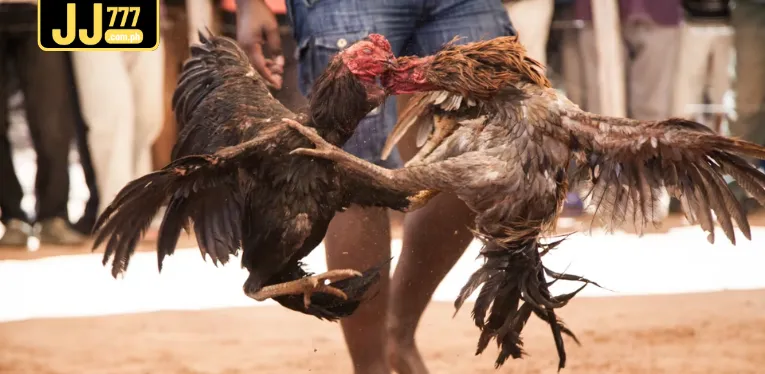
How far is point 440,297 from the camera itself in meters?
2.35

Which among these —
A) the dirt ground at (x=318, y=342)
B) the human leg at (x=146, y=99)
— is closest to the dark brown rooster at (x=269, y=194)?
the human leg at (x=146, y=99)

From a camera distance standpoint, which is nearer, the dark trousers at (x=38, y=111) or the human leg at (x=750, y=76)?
the dark trousers at (x=38, y=111)

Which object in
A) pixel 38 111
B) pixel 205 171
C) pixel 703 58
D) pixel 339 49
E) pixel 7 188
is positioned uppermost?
pixel 339 49

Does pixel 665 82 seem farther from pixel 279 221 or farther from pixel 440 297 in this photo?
pixel 279 221

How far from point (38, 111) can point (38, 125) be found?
0.36 feet

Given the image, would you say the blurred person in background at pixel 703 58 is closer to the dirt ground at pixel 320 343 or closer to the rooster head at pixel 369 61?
the dirt ground at pixel 320 343

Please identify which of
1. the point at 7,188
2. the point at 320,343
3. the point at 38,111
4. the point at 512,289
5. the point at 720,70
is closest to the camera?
the point at 512,289

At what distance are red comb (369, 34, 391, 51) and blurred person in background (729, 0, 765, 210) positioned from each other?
1.95m

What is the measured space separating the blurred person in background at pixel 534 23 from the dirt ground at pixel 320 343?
2.18ft

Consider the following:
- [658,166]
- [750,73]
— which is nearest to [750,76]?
[750,73]

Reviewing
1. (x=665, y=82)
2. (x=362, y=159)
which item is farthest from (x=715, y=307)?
(x=362, y=159)

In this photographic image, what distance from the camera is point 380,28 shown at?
1815 mm

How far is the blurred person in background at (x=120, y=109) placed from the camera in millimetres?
2189

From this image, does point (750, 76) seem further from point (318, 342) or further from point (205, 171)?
point (205, 171)
